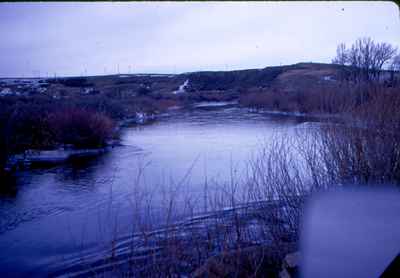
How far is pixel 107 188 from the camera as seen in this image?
7688 mm

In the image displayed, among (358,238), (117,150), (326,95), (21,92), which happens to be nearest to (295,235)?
(358,238)

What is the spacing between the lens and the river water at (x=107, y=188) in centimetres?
513

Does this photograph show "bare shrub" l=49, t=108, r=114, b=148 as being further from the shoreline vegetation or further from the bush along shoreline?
the shoreline vegetation

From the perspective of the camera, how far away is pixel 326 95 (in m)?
5.35

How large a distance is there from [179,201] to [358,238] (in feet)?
11.8

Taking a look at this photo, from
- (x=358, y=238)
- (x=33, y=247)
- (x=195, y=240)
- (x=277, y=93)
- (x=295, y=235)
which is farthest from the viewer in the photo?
(x=277, y=93)

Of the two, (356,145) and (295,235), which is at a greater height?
(356,145)

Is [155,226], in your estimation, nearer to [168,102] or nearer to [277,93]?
[277,93]

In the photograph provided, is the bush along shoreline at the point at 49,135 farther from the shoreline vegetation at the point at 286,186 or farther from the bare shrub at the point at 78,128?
the shoreline vegetation at the point at 286,186

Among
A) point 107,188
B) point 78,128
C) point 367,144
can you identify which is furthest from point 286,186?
point 78,128

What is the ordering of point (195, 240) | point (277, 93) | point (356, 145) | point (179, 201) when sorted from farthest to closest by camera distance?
point (277, 93), point (179, 201), point (356, 145), point (195, 240)

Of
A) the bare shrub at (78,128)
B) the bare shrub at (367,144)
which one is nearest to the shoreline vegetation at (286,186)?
the bare shrub at (367,144)

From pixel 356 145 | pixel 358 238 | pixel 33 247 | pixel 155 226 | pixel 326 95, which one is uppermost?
pixel 326 95

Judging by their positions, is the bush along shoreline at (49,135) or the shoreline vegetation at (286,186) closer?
the shoreline vegetation at (286,186)
